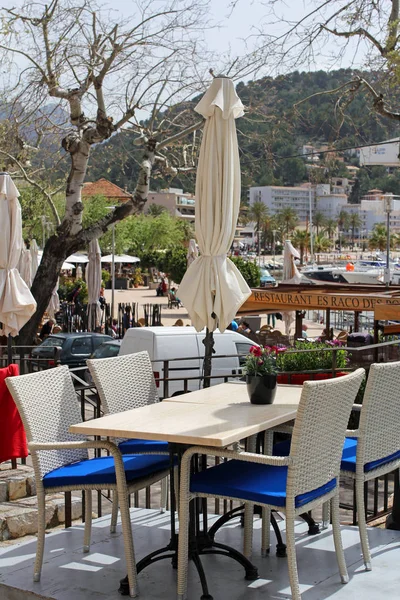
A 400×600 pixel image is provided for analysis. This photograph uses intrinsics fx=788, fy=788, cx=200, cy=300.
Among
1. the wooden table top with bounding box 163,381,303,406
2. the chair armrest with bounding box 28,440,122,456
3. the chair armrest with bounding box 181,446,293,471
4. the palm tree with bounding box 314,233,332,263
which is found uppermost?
the palm tree with bounding box 314,233,332,263

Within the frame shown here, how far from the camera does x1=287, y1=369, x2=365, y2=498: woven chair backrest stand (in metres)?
3.77

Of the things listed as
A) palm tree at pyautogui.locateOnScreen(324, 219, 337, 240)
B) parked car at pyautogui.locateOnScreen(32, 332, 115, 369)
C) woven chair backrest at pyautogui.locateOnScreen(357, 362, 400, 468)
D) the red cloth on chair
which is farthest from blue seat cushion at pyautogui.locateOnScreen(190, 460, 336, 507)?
palm tree at pyautogui.locateOnScreen(324, 219, 337, 240)

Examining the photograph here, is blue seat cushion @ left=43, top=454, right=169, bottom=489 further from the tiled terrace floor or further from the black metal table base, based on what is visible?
the tiled terrace floor

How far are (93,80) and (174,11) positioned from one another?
87.3 inches

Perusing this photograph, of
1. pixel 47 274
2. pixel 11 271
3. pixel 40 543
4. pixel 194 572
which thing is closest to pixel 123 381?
pixel 40 543

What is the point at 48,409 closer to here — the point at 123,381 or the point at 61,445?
the point at 61,445

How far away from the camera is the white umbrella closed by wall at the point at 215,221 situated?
19.2 ft

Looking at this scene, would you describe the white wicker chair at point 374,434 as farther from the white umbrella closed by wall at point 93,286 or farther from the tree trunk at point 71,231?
the white umbrella closed by wall at point 93,286

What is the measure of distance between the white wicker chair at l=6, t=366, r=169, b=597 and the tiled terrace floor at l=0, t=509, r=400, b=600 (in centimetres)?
14

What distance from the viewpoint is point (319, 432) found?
12.9 feet

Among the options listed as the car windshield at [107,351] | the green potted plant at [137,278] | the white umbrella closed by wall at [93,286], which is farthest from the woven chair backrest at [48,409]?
the green potted plant at [137,278]

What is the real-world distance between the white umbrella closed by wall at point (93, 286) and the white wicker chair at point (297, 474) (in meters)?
19.2

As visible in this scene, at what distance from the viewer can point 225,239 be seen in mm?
5867

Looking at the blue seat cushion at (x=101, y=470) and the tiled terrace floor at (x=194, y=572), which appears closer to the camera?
the tiled terrace floor at (x=194, y=572)
